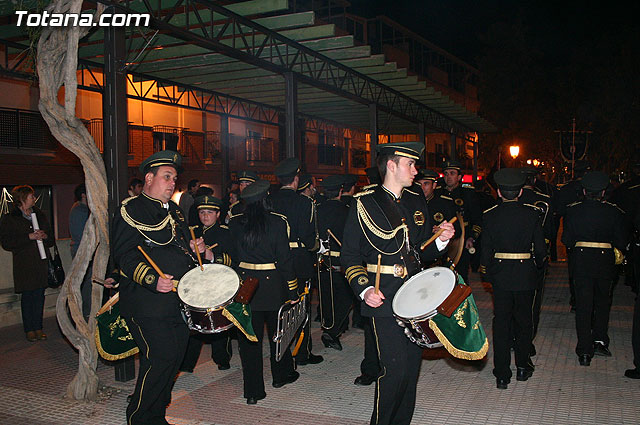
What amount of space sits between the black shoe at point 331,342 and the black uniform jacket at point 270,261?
6.40 ft

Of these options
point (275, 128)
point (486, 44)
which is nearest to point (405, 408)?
point (275, 128)

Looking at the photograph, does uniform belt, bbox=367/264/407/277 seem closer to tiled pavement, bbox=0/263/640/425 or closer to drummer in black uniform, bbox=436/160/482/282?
tiled pavement, bbox=0/263/640/425

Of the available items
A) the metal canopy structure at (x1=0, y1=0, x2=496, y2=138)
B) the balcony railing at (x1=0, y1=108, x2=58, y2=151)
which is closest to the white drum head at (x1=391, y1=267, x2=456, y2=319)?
A: the metal canopy structure at (x1=0, y1=0, x2=496, y2=138)

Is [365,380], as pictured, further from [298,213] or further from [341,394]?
[298,213]

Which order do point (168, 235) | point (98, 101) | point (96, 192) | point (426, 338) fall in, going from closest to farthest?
point (426, 338), point (168, 235), point (96, 192), point (98, 101)

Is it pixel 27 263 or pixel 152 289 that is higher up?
pixel 152 289

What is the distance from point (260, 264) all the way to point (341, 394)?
58.6 inches

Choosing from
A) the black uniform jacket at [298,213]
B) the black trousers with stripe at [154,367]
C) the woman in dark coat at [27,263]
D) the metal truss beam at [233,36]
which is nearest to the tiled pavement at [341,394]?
the woman in dark coat at [27,263]

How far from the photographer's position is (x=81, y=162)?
578 cm

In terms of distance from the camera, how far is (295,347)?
256 inches

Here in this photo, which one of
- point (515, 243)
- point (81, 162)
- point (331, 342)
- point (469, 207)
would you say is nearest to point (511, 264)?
point (515, 243)

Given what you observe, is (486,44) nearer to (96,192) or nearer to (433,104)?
(433,104)

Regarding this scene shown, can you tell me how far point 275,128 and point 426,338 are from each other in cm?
3042

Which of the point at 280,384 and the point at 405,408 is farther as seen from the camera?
the point at 280,384
